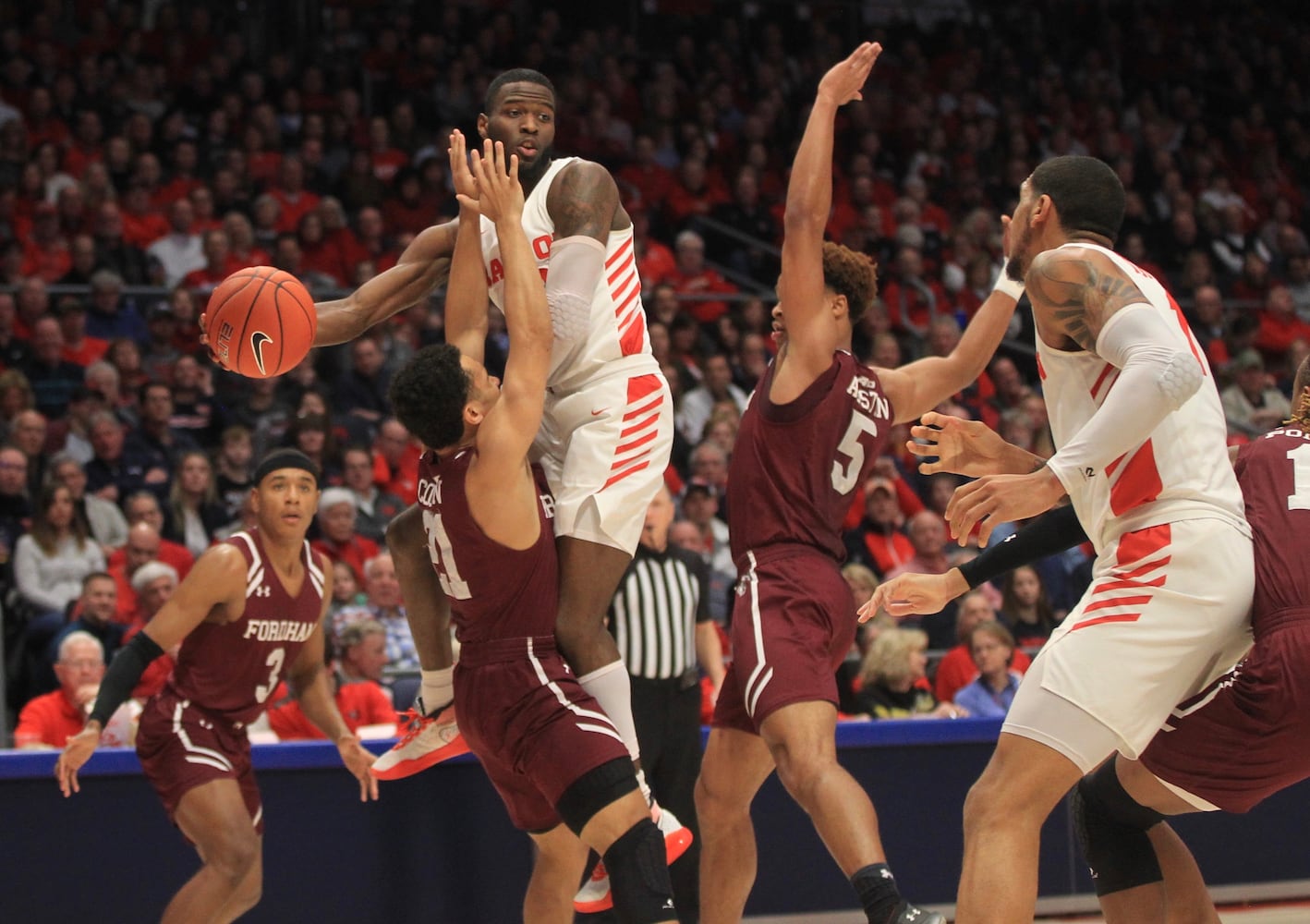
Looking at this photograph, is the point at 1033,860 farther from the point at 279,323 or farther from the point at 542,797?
the point at 279,323

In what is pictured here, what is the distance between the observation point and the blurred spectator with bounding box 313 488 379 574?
8.59 m

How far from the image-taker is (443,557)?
4.40 metres

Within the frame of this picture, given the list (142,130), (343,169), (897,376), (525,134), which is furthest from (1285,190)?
(525,134)

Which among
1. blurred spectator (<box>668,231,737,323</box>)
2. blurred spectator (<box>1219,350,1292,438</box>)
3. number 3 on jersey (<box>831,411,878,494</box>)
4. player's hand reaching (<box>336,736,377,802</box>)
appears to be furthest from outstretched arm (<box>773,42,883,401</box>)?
blurred spectator (<box>1219,350,1292,438</box>)

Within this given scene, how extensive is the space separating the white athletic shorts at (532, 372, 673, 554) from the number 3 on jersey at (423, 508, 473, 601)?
13.4 inches

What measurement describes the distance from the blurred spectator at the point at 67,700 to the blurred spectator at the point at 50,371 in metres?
3.08

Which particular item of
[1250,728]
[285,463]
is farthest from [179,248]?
[1250,728]

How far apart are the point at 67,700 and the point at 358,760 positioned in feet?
5.53

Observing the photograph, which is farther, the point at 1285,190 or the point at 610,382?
the point at 1285,190

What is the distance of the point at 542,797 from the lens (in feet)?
15.0

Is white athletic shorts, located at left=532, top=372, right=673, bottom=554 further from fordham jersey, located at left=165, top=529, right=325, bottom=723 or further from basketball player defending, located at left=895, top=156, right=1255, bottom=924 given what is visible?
fordham jersey, located at left=165, top=529, right=325, bottom=723

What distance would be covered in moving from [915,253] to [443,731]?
8.54 metres

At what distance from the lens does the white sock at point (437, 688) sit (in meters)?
5.03

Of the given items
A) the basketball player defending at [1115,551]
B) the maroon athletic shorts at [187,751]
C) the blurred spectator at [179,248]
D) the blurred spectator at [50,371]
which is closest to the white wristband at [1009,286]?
the basketball player defending at [1115,551]
